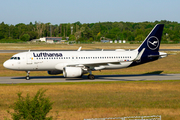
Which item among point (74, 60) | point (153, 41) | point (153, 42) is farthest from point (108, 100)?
point (153, 41)

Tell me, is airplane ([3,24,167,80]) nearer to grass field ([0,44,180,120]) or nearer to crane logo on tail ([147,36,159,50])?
crane logo on tail ([147,36,159,50])

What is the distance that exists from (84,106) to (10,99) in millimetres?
7400

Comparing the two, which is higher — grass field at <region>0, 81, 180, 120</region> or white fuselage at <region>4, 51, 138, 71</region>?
white fuselage at <region>4, 51, 138, 71</region>

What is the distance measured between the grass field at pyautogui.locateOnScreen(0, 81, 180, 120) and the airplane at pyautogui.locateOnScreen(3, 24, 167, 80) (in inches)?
205

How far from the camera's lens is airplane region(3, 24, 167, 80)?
34.8 meters

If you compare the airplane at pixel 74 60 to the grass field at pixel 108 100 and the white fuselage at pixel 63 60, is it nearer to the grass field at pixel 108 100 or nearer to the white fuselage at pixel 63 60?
the white fuselage at pixel 63 60

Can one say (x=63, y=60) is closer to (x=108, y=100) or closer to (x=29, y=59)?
(x=29, y=59)

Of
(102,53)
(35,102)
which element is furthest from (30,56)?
(35,102)

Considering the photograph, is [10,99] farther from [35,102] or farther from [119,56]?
[119,56]

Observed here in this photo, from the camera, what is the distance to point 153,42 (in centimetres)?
3984

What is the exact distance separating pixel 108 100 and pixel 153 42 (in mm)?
19950

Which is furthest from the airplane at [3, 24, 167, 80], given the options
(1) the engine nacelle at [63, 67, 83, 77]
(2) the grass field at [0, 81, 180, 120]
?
(2) the grass field at [0, 81, 180, 120]

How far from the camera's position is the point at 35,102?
1343 centimetres

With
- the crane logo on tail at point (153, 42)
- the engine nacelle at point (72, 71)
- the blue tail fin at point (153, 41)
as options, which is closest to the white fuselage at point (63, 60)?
the engine nacelle at point (72, 71)
